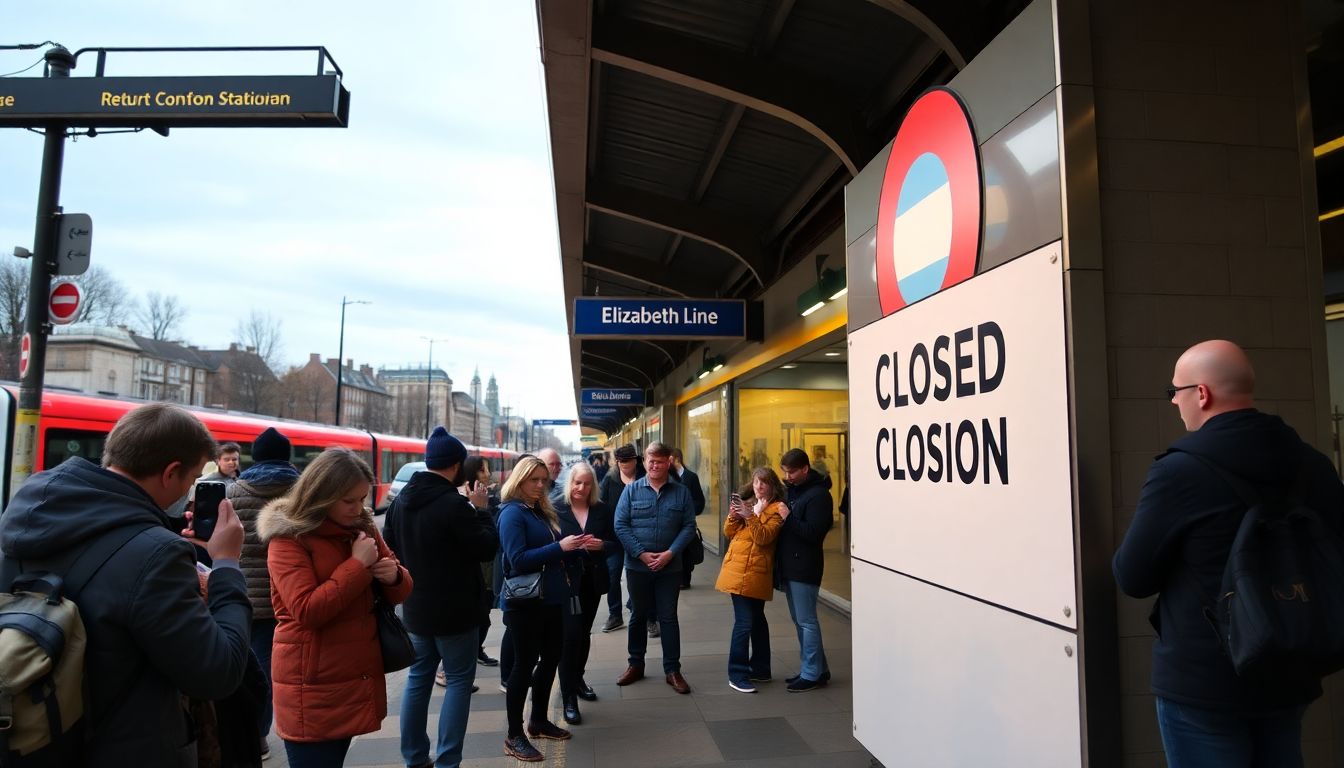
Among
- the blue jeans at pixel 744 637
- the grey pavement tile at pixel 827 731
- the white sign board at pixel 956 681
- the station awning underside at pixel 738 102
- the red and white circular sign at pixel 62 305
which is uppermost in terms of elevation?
the station awning underside at pixel 738 102

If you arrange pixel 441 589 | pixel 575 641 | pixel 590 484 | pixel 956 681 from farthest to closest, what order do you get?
pixel 590 484 → pixel 575 641 → pixel 441 589 → pixel 956 681

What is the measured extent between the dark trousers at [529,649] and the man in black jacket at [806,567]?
180cm

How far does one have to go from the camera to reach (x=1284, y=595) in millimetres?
1745

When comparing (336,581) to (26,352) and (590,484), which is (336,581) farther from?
(26,352)

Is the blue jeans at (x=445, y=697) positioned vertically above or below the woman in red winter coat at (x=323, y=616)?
below

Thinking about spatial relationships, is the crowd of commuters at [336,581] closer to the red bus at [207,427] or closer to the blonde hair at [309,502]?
the blonde hair at [309,502]

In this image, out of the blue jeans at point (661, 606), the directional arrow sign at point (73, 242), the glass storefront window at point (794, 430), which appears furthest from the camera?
the glass storefront window at point (794, 430)

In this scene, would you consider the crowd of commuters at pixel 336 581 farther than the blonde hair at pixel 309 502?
No

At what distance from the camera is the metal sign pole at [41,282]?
299 inches

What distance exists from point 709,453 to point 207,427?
10150mm

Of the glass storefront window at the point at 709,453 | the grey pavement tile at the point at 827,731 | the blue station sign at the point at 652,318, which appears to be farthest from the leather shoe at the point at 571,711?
the glass storefront window at the point at 709,453

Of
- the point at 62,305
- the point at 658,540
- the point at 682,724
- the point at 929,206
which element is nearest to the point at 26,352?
the point at 62,305

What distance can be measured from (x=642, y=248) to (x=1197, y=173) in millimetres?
9375

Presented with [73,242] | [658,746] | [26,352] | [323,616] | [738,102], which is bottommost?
[658,746]
